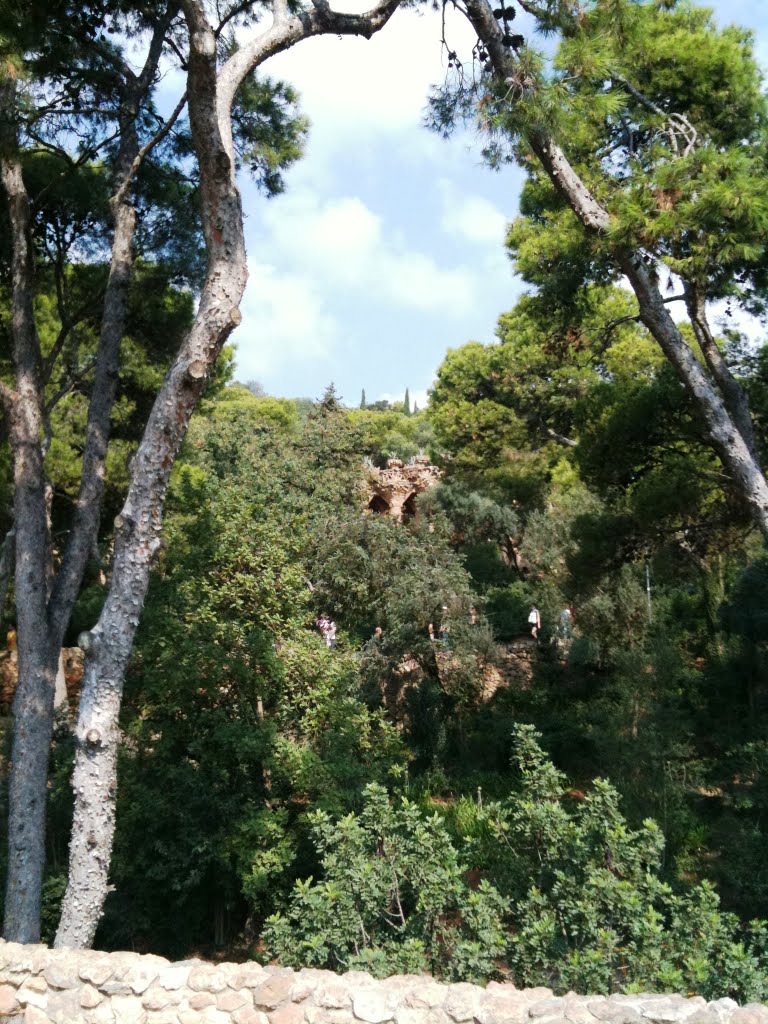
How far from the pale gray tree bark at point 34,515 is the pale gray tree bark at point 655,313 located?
284 cm

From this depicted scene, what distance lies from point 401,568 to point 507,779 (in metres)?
3.12

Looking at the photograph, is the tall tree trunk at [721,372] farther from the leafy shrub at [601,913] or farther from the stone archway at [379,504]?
the stone archway at [379,504]

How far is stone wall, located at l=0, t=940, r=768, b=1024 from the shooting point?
324cm

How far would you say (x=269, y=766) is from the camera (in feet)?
21.5

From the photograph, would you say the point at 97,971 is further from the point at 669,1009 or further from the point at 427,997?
the point at 669,1009

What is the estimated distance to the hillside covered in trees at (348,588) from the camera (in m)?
4.47

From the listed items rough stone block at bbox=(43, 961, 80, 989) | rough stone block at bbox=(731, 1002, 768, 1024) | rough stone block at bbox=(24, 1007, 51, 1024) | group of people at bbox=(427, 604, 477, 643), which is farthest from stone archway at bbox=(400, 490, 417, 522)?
rough stone block at bbox=(731, 1002, 768, 1024)

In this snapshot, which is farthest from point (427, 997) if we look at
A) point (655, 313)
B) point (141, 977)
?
point (655, 313)

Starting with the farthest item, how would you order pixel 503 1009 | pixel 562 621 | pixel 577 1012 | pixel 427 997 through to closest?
pixel 562 621
pixel 427 997
pixel 503 1009
pixel 577 1012

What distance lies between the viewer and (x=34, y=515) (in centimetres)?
585

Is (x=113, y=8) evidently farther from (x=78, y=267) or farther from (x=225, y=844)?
(x=225, y=844)

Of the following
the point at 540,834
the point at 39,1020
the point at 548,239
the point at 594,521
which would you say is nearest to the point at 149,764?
the point at 39,1020

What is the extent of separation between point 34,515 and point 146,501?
173 cm

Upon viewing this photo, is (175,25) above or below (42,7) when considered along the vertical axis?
above
